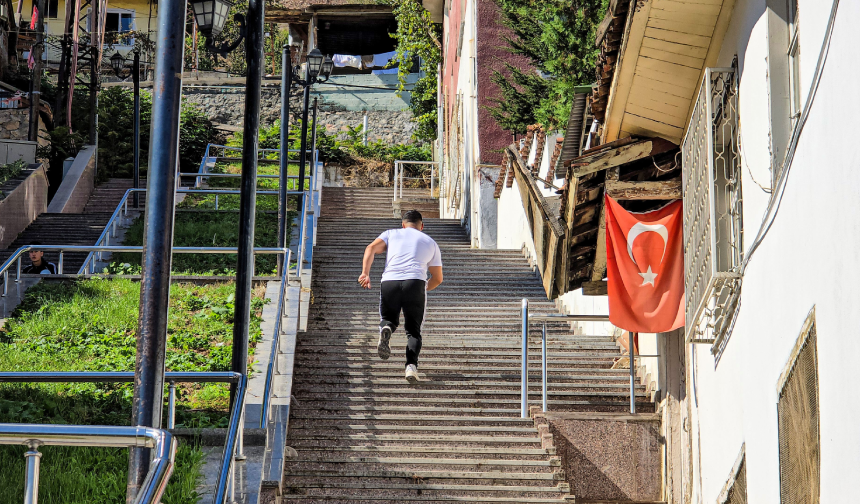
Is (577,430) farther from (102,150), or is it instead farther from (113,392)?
(102,150)

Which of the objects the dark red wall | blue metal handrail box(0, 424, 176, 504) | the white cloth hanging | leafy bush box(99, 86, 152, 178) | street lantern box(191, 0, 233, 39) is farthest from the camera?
the white cloth hanging

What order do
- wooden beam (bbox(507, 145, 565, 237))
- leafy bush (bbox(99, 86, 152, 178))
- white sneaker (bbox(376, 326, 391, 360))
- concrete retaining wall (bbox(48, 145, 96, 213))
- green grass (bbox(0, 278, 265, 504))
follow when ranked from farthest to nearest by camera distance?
1. leafy bush (bbox(99, 86, 152, 178))
2. concrete retaining wall (bbox(48, 145, 96, 213))
3. wooden beam (bbox(507, 145, 565, 237))
4. white sneaker (bbox(376, 326, 391, 360))
5. green grass (bbox(0, 278, 265, 504))

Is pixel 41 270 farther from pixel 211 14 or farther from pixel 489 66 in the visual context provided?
pixel 489 66

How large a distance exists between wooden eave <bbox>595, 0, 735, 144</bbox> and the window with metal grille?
2.58m

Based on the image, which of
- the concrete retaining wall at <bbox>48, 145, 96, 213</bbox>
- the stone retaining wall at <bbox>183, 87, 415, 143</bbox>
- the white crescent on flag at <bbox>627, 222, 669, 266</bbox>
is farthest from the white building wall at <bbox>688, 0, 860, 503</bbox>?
the stone retaining wall at <bbox>183, 87, 415, 143</bbox>

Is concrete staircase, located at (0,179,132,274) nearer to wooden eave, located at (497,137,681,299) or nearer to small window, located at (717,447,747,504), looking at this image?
wooden eave, located at (497,137,681,299)

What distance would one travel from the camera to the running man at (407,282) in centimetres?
903

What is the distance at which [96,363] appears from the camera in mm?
9961

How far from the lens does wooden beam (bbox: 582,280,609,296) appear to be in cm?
1049

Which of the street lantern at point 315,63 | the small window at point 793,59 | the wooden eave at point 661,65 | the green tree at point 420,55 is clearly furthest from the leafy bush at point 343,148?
the small window at point 793,59

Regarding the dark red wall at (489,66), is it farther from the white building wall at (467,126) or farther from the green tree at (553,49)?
the green tree at (553,49)

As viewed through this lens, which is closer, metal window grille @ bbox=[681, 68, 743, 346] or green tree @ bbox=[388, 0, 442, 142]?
metal window grille @ bbox=[681, 68, 743, 346]

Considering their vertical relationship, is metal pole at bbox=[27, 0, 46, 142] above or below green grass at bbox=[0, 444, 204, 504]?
above

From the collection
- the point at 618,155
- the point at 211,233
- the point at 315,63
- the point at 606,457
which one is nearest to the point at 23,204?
the point at 211,233
